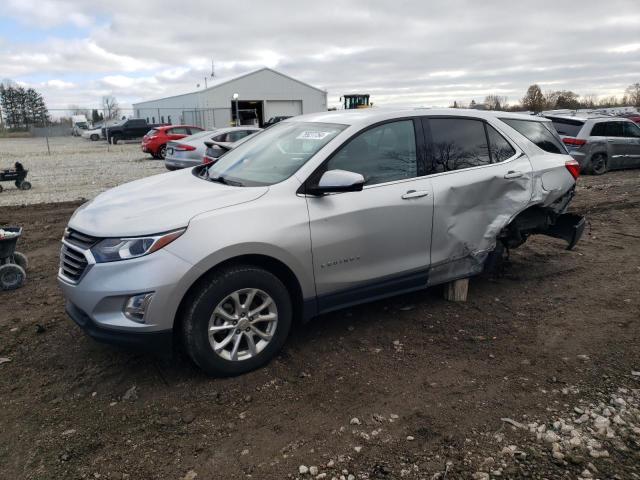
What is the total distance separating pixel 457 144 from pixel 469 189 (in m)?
0.43

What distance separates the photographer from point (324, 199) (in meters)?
3.72

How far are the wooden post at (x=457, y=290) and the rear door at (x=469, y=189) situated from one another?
0.19m

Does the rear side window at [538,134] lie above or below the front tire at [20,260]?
above

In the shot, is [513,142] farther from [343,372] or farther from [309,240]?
[343,372]

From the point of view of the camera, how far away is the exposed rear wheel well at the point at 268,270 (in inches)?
129

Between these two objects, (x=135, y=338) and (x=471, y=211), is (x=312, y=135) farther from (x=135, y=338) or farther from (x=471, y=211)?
(x=135, y=338)

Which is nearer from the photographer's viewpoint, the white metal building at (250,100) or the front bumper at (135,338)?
the front bumper at (135,338)

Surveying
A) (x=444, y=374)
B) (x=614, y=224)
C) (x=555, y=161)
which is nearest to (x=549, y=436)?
(x=444, y=374)

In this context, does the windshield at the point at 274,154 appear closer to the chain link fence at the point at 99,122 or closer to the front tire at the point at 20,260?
the front tire at the point at 20,260

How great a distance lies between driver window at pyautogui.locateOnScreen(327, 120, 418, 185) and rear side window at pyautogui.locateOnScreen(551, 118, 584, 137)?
10.8 meters

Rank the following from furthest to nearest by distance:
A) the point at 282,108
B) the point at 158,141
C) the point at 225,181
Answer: the point at 282,108 < the point at 158,141 < the point at 225,181

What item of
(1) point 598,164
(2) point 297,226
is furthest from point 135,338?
(1) point 598,164

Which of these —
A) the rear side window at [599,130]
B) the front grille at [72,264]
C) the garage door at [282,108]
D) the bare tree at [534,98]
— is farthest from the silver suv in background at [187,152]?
the bare tree at [534,98]

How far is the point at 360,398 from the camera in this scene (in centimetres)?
331
